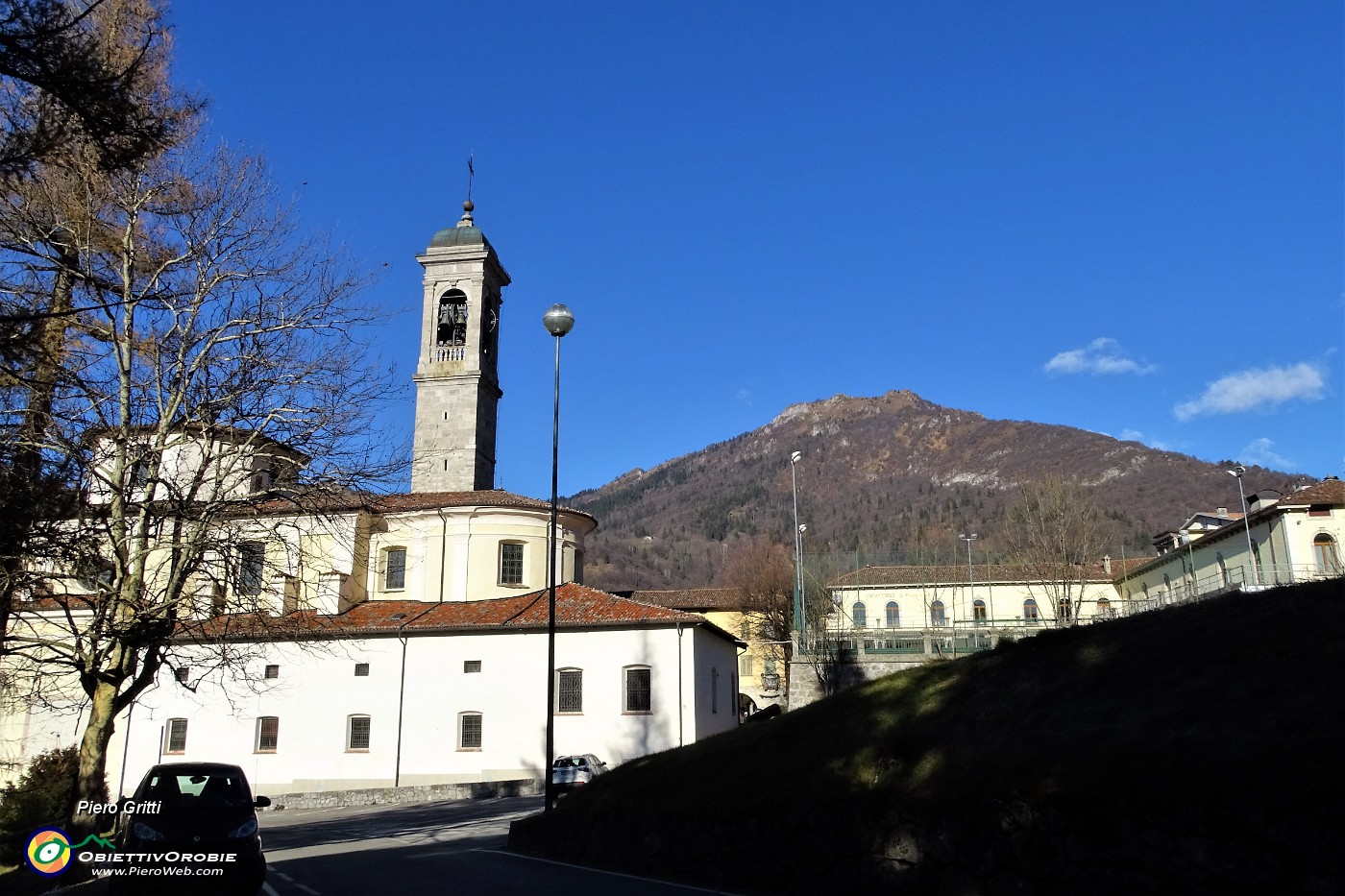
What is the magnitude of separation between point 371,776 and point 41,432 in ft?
81.2

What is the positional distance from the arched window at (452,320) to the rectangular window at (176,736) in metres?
22.1

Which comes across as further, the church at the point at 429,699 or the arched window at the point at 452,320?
the arched window at the point at 452,320

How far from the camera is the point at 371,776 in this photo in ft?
115

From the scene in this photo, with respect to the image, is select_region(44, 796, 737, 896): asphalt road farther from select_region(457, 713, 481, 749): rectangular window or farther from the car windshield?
select_region(457, 713, 481, 749): rectangular window

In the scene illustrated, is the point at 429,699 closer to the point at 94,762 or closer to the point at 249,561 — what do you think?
the point at 249,561

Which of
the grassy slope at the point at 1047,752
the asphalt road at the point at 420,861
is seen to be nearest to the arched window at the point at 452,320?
the asphalt road at the point at 420,861

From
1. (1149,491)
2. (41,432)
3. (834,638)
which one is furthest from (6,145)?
(1149,491)

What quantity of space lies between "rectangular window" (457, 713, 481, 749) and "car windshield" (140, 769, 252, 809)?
24031mm

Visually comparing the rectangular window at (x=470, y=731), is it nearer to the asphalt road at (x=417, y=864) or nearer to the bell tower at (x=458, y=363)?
the asphalt road at (x=417, y=864)

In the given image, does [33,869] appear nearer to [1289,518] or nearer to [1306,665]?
[1306,665]

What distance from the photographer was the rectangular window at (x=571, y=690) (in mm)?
34906

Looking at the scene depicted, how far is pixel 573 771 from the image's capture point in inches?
1196

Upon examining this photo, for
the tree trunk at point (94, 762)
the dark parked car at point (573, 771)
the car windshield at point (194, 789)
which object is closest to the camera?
the car windshield at point (194, 789)

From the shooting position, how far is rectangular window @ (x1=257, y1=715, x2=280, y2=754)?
36.0 meters
